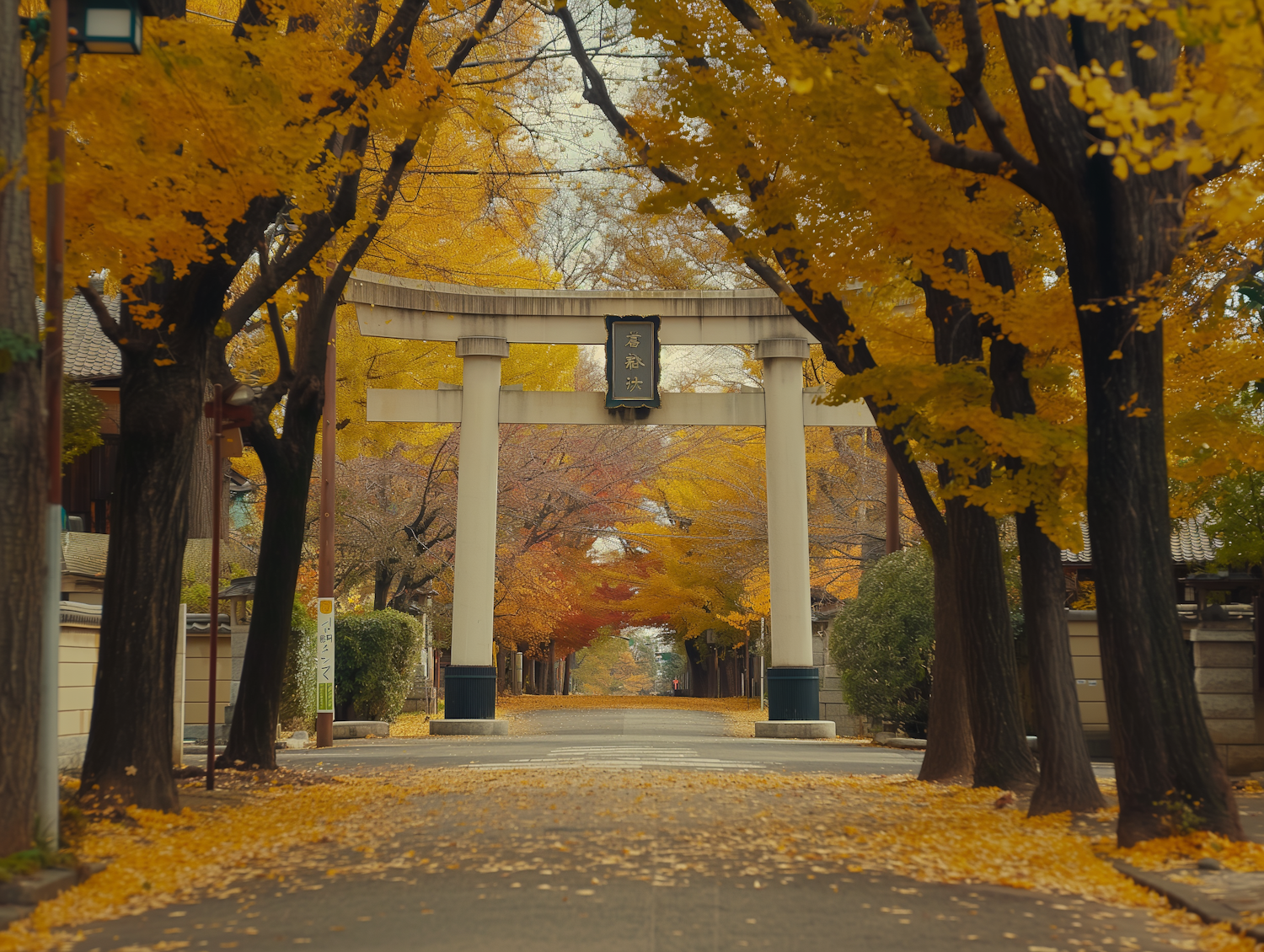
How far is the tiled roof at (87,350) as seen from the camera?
18438 mm

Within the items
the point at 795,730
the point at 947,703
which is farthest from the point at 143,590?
the point at 795,730

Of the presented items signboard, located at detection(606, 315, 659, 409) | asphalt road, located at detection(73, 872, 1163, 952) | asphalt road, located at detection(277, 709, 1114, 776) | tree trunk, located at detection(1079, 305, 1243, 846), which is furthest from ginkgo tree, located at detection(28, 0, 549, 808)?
signboard, located at detection(606, 315, 659, 409)

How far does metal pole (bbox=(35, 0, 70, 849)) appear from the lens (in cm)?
645

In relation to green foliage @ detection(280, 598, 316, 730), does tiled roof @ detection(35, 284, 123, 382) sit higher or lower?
higher

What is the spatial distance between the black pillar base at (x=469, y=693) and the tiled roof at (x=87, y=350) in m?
7.16

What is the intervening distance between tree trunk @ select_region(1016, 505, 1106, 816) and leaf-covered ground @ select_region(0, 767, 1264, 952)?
0.40 meters

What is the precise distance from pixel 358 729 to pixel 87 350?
7.63 meters

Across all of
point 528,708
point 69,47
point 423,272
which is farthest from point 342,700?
point 69,47

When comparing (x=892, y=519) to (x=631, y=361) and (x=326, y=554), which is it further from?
(x=326, y=554)

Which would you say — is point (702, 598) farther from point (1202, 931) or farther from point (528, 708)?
point (1202, 931)

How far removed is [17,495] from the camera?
621cm

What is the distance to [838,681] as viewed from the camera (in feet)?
70.0

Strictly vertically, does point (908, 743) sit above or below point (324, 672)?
below

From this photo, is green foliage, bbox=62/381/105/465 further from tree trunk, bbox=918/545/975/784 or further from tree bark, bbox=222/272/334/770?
tree trunk, bbox=918/545/975/784
